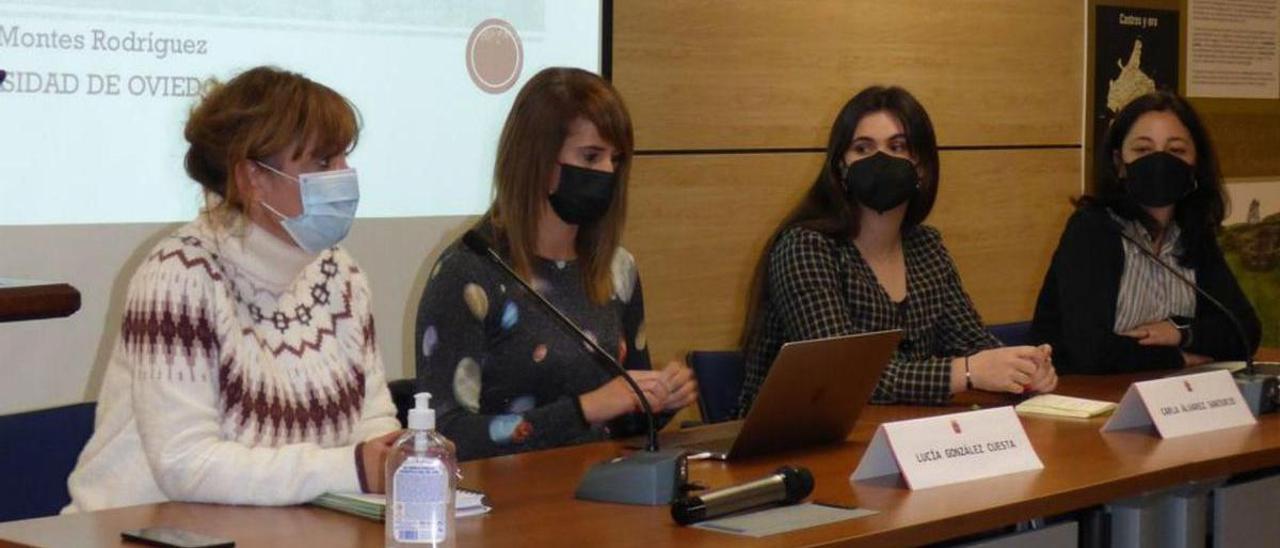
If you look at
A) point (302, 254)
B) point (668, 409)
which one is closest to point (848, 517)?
point (668, 409)

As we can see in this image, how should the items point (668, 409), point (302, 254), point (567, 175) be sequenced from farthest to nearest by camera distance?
point (567, 175) → point (668, 409) → point (302, 254)

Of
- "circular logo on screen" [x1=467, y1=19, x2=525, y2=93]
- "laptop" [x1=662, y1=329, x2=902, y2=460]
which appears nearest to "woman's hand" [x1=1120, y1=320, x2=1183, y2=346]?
"laptop" [x1=662, y1=329, x2=902, y2=460]

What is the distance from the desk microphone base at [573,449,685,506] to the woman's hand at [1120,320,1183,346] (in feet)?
5.87

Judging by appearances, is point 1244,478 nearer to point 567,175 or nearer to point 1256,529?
point 1256,529

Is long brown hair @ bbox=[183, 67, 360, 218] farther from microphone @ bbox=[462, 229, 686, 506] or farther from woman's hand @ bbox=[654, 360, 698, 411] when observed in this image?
woman's hand @ bbox=[654, 360, 698, 411]

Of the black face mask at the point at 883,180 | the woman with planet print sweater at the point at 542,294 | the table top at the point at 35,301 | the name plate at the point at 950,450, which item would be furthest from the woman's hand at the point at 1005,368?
the table top at the point at 35,301

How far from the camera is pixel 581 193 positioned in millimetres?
3084

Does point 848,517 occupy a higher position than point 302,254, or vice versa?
point 302,254

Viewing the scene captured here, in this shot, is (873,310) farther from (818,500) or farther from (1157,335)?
(818,500)

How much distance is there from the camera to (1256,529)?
3033 mm

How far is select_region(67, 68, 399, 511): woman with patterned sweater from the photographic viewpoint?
2.35 metres

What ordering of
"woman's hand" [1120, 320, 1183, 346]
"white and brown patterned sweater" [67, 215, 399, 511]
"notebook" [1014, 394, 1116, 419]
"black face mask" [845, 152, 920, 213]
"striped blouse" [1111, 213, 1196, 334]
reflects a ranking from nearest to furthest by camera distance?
"white and brown patterned sweater" [67, 215, 399, 511]
"notebook" [1014, 394, 1116, 419]
"black face mask" [845, 152, 920, 213]
"woman's hand" [1120, 320, 1183, 346]
"striped blouse" [1111, 213, 1196, 334]

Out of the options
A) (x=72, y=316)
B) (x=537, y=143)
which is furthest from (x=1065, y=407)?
(x=72, y=316)

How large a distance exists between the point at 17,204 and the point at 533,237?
1.08 metres
